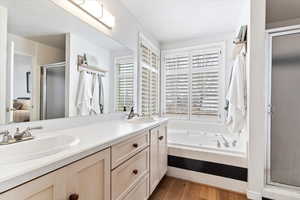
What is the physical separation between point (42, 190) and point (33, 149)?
0.39 meters

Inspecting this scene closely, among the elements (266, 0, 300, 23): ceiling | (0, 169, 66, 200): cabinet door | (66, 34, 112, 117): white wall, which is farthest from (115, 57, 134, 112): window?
(266, 0, 300, 23): ceiling

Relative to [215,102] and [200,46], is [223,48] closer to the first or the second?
[200,46]

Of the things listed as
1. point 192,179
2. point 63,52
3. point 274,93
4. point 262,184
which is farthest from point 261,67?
point 63,52

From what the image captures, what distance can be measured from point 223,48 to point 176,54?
938mm

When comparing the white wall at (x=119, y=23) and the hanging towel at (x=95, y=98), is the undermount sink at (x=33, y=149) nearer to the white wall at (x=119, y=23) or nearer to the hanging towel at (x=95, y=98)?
the hanging towel at (x=95, y=98)

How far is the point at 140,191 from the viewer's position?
1.33 m

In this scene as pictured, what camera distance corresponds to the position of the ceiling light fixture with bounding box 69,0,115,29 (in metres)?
1.39

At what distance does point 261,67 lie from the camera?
5.42 ft

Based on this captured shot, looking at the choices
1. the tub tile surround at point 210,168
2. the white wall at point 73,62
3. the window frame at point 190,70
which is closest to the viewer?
the white wall at point 73,62

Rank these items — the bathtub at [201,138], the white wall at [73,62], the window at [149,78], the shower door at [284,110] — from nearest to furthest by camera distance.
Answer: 1. the white wall at [73,62]
2. the shower door at [284,110]
3. the bathtub at [201,138]
4. the window at [149,78]

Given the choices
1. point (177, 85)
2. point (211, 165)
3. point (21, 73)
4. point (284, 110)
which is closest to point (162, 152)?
point (211, 165)

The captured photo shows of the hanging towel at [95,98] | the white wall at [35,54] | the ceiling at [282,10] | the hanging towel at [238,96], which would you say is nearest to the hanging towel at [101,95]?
the hanging towel at [95,98]

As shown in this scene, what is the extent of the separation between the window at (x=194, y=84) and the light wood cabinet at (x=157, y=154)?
4.50 ft

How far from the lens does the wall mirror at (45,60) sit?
957 millimetres
